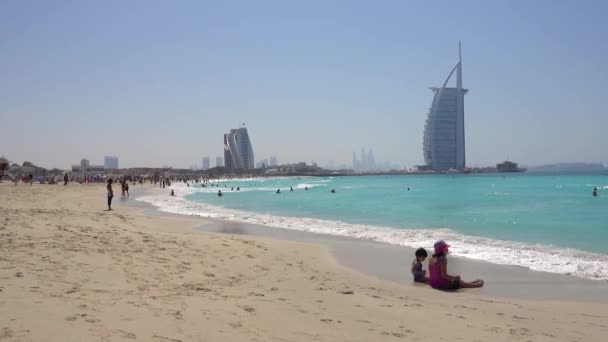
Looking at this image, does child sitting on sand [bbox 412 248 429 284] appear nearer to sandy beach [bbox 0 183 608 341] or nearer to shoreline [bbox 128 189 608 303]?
shoreline [bbox 128 189 608 303]

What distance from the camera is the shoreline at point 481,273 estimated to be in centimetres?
714

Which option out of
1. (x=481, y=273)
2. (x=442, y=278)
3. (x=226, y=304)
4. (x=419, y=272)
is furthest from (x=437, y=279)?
(x=226, y=304)

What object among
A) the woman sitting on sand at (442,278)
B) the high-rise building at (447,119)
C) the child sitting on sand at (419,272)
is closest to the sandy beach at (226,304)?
the woman sitting on sand at (442,278)

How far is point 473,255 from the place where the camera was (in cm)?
1077

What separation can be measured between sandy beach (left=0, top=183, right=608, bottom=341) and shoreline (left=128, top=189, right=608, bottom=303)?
40 centimetres

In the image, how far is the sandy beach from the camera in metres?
4.22

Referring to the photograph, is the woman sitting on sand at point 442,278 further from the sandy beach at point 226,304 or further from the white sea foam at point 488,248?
the white sea foam at point 488,248

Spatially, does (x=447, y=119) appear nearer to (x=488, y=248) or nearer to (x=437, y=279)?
(x=488, y=248)

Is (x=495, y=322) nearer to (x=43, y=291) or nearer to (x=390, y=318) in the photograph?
(x=390, y=318)

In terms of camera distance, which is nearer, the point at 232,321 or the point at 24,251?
the point at 232,321

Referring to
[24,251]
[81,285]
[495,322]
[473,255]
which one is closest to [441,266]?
[495,322]

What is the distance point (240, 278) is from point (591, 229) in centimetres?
1437

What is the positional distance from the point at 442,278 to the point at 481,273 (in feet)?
5.73

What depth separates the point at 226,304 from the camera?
5293 millimetres
